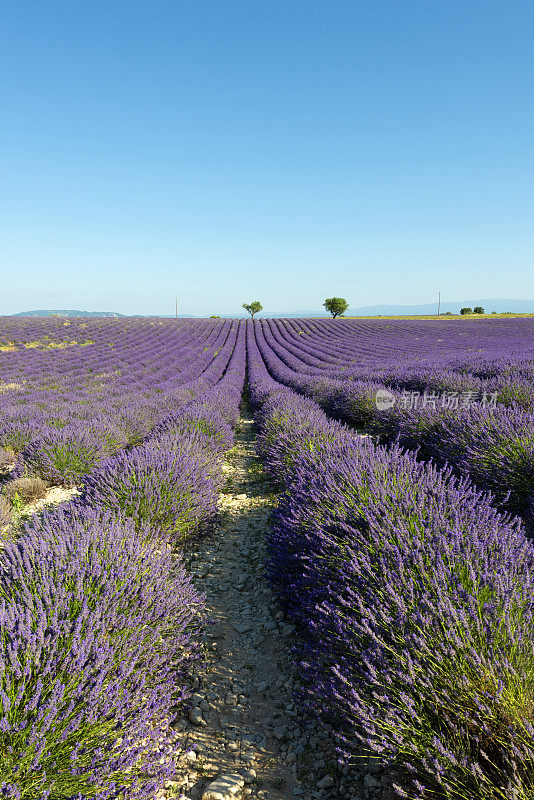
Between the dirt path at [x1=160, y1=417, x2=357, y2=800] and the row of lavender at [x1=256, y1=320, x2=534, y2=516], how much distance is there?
153 cm

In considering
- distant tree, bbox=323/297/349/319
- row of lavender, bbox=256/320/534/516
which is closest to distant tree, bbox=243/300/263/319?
distant tree, bbox=323/297/349/319

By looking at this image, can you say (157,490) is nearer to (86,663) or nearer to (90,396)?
(86,663)

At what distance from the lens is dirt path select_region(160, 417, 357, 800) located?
1.47m

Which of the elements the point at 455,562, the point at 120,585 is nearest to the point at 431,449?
the point at 455,562

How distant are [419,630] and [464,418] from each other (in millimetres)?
3401

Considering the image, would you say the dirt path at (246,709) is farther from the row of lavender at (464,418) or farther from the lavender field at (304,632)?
the row of lavender at (464,418)

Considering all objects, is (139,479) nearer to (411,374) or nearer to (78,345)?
(411,374)

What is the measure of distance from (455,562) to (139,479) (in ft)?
7.77

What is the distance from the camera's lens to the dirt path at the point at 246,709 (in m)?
1.47
